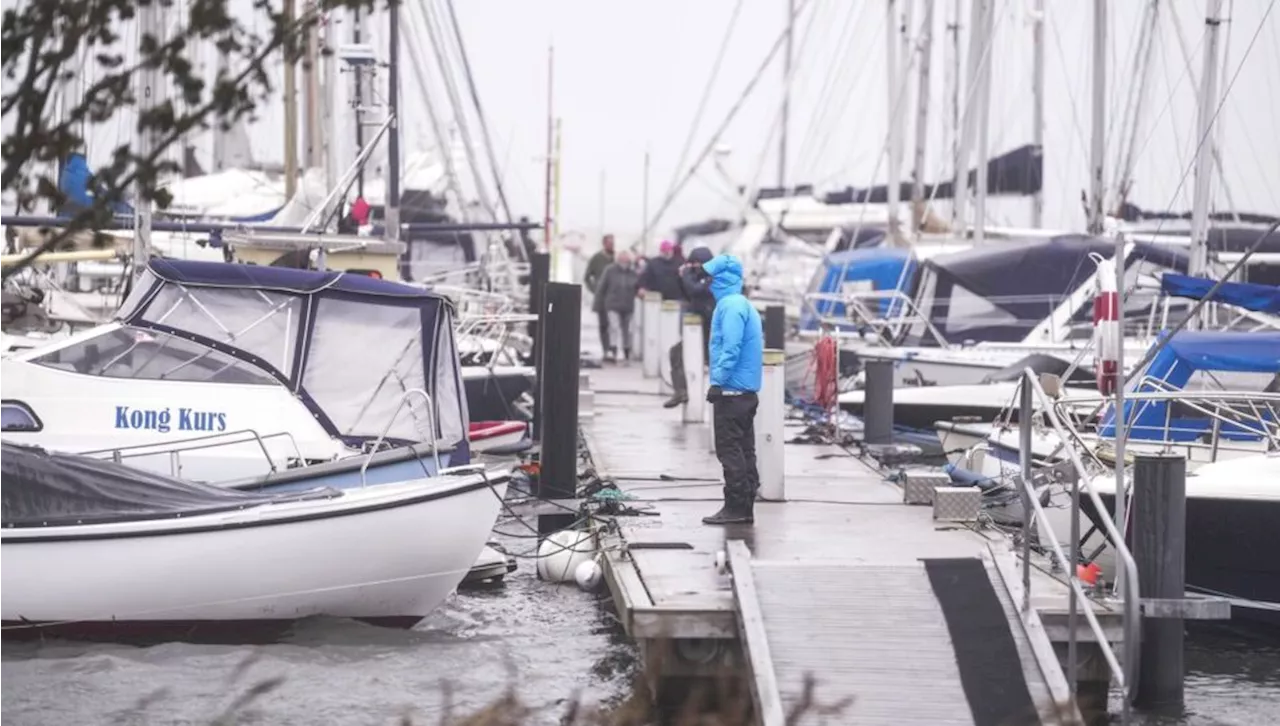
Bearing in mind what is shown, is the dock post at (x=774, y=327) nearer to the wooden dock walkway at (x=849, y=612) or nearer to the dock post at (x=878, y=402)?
the dock post at (x=878, y=402)

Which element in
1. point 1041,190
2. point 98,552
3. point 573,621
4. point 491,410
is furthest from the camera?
point 1041,190

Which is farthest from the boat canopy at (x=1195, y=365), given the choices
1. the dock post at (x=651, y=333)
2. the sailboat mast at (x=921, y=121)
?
the sailboat mast at (x=921, y=121)

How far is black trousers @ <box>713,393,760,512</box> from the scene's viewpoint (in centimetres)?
1335

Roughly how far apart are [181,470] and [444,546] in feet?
8.23

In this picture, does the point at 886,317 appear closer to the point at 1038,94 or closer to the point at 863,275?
the point at 863,275

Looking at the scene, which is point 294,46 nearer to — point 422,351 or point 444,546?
point 444,546

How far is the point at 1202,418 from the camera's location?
16.8 m

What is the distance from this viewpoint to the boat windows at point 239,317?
15.1 meters

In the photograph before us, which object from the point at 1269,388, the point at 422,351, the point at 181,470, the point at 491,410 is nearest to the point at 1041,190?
the point at 491,410

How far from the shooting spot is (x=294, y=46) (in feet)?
19.7

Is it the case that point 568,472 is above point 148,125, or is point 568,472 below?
below

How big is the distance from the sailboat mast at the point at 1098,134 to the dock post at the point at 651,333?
271 inches

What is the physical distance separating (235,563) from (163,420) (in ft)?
8.22

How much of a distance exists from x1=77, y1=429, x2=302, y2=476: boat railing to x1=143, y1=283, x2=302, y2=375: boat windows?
1.01 m
